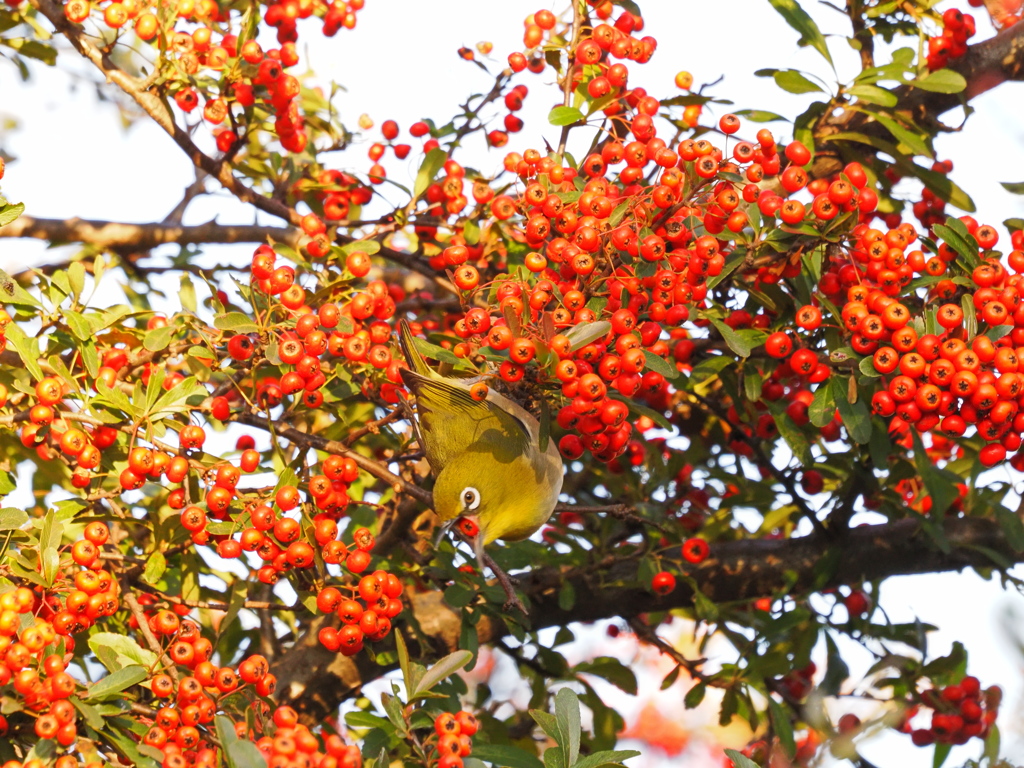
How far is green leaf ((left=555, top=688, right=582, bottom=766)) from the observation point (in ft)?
7.81

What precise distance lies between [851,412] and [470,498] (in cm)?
125

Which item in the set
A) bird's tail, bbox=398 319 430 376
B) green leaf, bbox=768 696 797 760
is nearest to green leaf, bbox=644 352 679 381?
bird's tail, bbox=398 319 430 376

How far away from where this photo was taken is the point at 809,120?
12.3 feet

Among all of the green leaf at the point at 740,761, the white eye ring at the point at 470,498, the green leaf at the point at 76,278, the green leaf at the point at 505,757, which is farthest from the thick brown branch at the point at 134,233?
the green leaf at the point at 740,761

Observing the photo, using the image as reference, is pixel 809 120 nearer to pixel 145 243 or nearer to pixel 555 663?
pixel 555 663

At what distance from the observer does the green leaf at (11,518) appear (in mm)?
2635

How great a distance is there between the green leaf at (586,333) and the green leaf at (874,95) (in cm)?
161

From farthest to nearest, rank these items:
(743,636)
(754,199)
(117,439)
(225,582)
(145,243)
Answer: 1. (145,243)
2. (743,636)
3. (225,582)
4. (117,439)
5. (754,199)

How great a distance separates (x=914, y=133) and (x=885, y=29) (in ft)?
2.58

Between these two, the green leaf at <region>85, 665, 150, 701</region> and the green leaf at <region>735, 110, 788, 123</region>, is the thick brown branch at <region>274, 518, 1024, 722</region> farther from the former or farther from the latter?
the green leaf at <region>735, 110, 788, 123</region>

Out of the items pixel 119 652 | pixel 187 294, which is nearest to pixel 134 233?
pixel 187 294

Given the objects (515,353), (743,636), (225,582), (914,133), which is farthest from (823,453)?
(225,582)

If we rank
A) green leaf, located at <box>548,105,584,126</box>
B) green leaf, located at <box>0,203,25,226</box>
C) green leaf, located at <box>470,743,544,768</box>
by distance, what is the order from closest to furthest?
green leaf, located at <box>0,203,25,226</box>
green leaf, located at <box>470,743,544,768</box>
green leaf, located at <box>548,105,584,126</box>

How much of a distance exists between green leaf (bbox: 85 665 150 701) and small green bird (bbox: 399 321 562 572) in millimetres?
957
